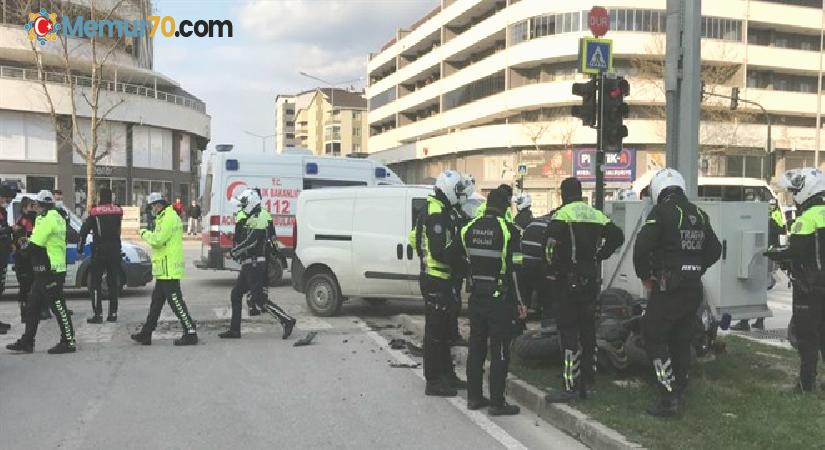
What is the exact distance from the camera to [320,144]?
424ft

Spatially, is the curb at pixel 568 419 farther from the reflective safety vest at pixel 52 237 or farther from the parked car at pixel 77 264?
the parked car at pixel 77 264

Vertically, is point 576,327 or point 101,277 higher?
point 576,327

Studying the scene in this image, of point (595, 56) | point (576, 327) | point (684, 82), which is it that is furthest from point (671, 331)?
point (595, 56)

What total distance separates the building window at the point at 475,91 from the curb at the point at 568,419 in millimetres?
48250

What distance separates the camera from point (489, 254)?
5.61 metres

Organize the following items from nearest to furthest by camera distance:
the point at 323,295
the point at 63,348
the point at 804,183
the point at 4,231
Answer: the point at 804,183
the point at 63,348
the point at 4,231
the point at 323,295

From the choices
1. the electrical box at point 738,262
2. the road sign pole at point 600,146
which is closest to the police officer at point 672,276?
the electrical box at point 738,262

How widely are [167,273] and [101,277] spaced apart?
225 cm

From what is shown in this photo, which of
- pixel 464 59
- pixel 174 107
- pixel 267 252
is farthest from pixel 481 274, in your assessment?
pixel 464 59

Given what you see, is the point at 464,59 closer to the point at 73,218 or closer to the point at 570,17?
the point at 570,17

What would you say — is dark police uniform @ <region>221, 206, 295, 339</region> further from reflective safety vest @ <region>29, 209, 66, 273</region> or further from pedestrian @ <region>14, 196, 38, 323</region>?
pedestrian @ <region>14, 196, 38, 323</region>

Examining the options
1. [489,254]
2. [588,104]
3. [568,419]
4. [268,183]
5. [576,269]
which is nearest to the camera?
[568,419]

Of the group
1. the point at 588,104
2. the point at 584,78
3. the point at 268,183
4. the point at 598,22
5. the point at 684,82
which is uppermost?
the point at 584,78

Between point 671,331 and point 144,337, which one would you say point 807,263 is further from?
point 144,337
